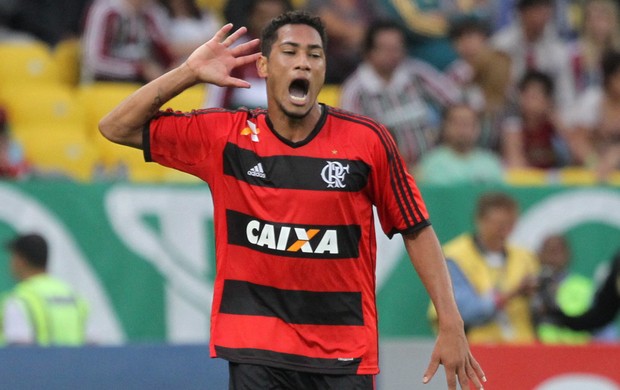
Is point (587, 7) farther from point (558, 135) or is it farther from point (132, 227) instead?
point (132, 227)

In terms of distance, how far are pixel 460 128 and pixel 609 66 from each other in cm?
210

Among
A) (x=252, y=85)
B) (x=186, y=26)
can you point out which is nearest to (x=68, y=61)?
(x=186, y=26)

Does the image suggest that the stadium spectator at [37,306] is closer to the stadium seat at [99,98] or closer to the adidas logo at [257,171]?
the stadium seat at [99,98]

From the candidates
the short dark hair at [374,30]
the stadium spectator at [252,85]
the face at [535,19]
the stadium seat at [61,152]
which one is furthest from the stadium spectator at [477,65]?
the stadium seat at [61,152]

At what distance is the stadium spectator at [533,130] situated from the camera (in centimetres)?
1094

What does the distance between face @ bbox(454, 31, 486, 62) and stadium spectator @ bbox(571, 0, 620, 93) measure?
1.05 metres

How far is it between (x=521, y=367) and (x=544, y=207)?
2502mm

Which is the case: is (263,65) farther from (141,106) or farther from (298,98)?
(141,106)

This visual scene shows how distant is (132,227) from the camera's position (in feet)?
30.6

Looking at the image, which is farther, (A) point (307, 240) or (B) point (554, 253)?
(B) point (554, 253)

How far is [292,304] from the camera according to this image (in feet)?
16.8

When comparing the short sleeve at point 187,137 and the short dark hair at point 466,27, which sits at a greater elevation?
the short dark hair at point 466,27

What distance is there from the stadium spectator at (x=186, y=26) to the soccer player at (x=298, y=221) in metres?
6.28

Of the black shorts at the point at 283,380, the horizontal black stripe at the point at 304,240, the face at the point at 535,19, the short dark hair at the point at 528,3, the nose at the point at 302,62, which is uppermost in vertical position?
the short dark hair at the point at 528,3
